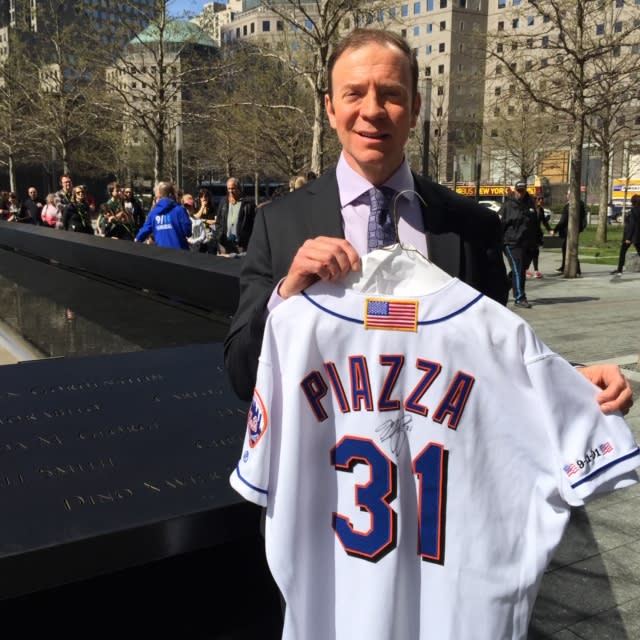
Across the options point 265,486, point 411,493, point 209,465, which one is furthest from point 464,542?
point 209,465

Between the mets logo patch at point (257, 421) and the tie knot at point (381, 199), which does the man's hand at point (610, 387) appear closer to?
the tie knot at point (381, 199)

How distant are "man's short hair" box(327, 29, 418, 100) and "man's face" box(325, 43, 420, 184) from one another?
14 millimetres

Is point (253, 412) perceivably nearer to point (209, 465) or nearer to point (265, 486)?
point (265, 486)

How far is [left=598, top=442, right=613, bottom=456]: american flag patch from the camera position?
63.7 inches

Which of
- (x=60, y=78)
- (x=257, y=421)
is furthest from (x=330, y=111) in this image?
(x=60, y=78)

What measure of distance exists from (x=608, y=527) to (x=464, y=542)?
304 cm

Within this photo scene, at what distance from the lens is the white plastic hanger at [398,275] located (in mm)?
1582

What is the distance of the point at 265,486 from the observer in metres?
1.71

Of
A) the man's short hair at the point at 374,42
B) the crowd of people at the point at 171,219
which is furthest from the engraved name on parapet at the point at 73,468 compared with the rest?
the crowd of people at the point at 171,219

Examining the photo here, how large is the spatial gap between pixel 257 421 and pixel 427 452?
1.28ft

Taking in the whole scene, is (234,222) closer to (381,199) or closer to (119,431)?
(119,431)

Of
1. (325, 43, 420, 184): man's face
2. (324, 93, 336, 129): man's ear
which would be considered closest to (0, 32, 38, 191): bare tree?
(324, 93, 336, 129): man's ear

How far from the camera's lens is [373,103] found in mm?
1649

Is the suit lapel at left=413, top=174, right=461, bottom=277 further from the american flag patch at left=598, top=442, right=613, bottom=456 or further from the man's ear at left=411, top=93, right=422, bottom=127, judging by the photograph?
the american flag patch at left=598, top=442, right=613, bottom=456
